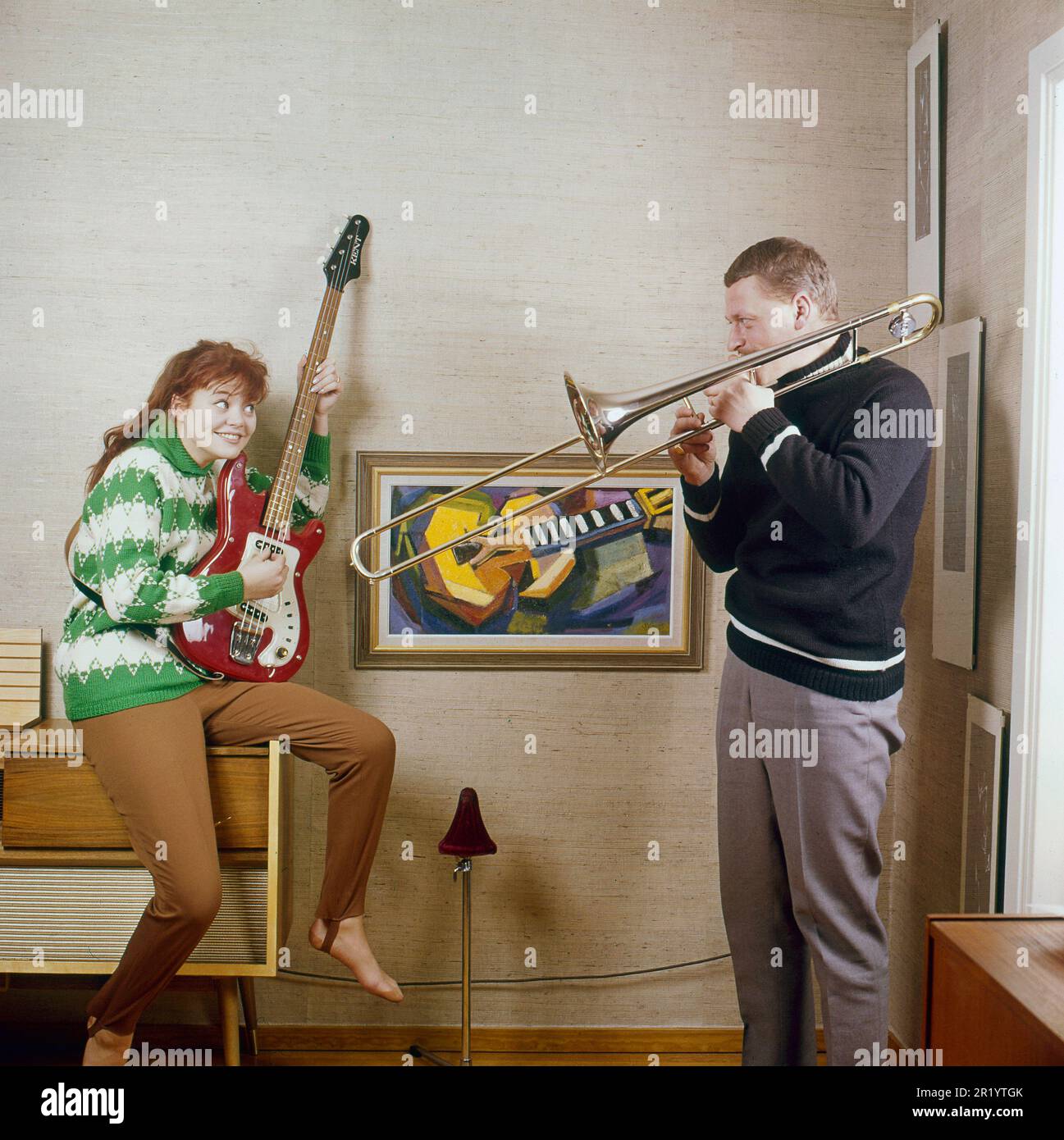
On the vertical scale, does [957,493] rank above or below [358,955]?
above

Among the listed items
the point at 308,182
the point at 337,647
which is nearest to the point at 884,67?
the point at 308,182

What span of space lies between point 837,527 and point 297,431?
3.97 ft

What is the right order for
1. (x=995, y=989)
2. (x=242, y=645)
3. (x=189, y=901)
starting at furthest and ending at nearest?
1. (x=242, y=645)
2. (x=189, y=901)
3. (x=995, y=989)

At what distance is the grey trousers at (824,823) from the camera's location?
181cm

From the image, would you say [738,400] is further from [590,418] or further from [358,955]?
[358,955]

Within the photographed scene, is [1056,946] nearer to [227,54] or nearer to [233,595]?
[233,595]

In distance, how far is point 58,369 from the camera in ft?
8.15

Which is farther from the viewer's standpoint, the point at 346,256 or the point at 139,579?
the point at 346,256

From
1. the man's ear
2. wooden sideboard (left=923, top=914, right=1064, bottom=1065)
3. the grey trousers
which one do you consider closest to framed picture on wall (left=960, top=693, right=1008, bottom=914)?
the grey trousers

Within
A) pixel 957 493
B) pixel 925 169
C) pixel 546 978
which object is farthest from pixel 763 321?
pixel 546 978

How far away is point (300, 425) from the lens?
2.30m

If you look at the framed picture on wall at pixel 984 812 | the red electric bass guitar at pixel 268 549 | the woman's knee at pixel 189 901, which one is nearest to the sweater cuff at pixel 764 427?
the framed picture on wall at pixel 984 812

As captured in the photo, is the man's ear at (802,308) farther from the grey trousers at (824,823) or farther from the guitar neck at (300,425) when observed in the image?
the guitar neck at (300,425)
